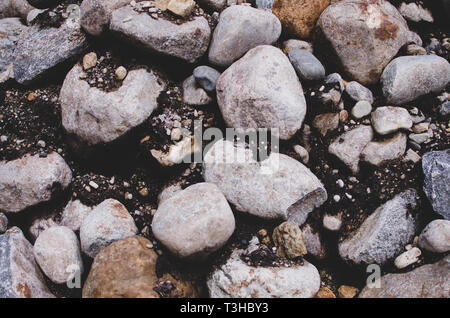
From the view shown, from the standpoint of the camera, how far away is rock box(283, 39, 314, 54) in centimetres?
321

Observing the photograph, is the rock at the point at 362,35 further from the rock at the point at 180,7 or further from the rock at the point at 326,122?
the rock at the point at 180,7

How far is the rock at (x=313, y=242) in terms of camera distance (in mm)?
2846

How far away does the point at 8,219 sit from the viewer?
3066 millimetres

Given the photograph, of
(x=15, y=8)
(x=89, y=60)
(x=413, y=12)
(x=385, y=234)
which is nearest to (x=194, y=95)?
(x=89, y=60)

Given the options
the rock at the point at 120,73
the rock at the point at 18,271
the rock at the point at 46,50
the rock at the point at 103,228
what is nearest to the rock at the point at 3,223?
the rock at the point at 18,271

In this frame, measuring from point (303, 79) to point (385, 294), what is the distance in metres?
1.68

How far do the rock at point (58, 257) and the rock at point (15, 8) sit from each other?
2.70 metres

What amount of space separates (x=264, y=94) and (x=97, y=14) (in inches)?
60.2

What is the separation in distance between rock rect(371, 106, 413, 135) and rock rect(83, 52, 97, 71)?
7.57ft

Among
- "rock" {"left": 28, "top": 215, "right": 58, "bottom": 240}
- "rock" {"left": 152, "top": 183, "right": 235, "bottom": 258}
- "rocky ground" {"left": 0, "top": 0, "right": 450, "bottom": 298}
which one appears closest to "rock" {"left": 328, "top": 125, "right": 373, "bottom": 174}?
"rocky ground" {"left": 0, "top": 0, "right": 450, "bottom": 298}

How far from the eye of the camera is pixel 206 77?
301 cm

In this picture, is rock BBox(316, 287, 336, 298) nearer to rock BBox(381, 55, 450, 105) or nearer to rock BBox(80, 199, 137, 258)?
rock BBox(80, 199, 137, 258)
